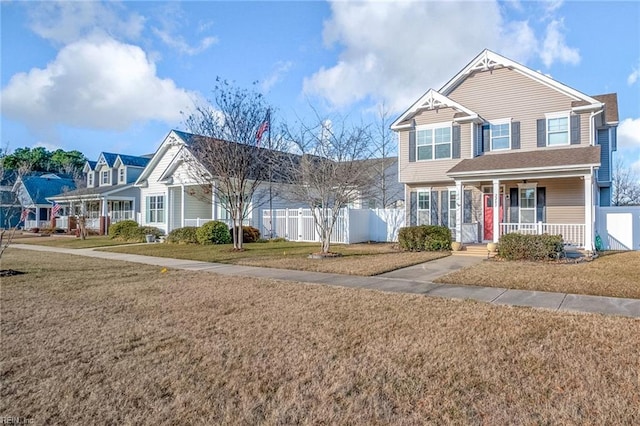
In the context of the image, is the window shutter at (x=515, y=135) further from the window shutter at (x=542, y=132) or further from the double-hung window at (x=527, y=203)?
the double-hung window at (x=527, y=203)

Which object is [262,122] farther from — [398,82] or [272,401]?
[272,401]

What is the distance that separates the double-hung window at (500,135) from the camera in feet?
57.3

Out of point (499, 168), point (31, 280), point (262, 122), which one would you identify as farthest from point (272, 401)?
point (262, 122)

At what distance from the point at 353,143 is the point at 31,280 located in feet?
37.8

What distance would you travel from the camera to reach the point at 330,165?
14.8 meters

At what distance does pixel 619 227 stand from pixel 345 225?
12018mm

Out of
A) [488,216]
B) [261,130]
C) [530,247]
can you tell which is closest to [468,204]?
[488,216]

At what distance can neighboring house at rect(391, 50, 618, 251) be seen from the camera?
15500mm

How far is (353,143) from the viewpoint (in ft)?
51.2

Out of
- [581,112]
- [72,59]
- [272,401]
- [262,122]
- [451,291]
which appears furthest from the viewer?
[262,122]

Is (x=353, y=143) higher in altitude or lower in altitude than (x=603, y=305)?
higher

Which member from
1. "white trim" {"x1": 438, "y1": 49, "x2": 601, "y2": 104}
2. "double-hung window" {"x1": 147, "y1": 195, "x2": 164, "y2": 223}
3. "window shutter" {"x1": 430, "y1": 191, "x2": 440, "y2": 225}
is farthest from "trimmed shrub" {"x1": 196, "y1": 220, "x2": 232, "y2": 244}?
"white trim" {"x1": 438, "y1": 49, "x2": 601, "y2": 104}

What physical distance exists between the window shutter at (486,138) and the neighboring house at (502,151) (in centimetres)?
4

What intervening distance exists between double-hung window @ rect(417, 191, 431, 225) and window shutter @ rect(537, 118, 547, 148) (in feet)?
17.5
